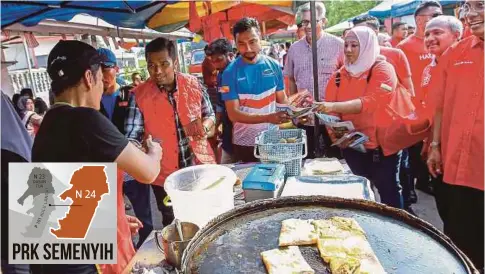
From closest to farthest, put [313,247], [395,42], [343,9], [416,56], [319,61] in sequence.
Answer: [313,247] < [319,61] < [416,56] < [395,42] < [343,9]

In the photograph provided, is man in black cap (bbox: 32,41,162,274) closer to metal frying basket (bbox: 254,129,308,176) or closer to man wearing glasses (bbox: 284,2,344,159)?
metal frying basket (bbox: 254,129,308,176)

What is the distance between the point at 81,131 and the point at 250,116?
61.1 inches

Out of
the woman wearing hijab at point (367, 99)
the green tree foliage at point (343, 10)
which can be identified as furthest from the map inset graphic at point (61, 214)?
the green tree foliage at point (343, 10)

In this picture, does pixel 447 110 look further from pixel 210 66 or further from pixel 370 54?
pixel 210 66

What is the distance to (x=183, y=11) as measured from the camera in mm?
5230

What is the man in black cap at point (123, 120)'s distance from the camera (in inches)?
117

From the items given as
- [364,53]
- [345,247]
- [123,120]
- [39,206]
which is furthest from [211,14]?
[345,247]

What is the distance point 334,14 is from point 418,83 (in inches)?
1433

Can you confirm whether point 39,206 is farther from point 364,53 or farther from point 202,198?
point 364,53

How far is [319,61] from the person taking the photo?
3758 mm

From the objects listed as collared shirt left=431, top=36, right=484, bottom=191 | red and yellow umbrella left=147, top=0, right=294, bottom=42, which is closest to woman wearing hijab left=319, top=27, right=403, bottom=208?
collared shirt left=431, top=36, right=484, bottom=191

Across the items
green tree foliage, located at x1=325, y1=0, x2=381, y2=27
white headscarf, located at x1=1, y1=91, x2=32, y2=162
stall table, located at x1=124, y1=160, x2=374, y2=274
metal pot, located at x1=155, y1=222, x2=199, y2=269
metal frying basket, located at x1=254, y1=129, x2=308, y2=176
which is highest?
green tree foliage, located at x1=325, y1=0, x2=381, y2=27

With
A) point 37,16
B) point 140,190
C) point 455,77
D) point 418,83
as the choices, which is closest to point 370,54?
point 455,77

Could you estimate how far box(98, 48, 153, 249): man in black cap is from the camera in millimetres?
2975
